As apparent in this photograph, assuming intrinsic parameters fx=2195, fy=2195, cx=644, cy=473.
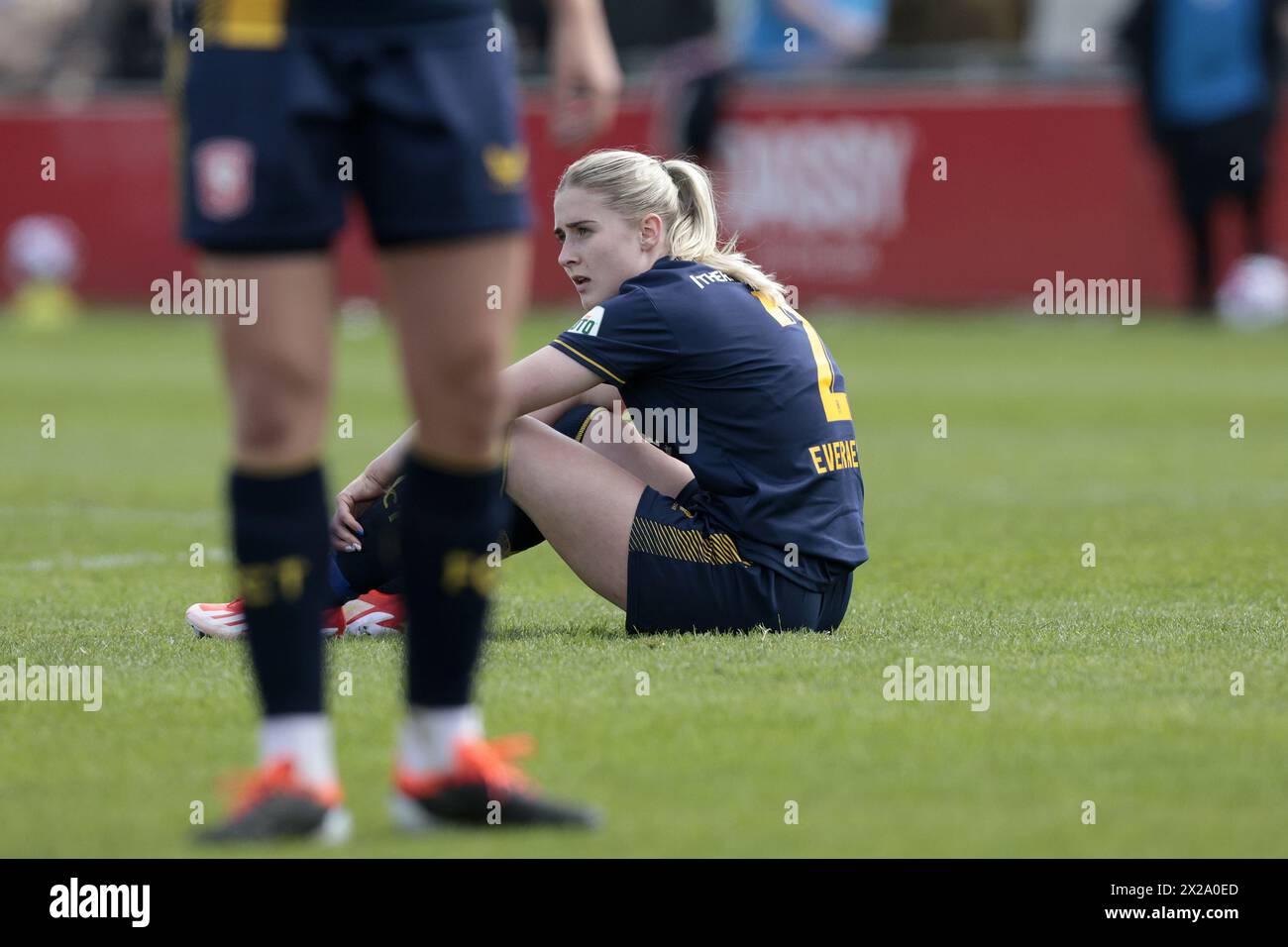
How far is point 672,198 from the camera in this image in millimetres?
5355

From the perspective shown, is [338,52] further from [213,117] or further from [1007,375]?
[1007,375]

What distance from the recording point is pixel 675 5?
732 inches

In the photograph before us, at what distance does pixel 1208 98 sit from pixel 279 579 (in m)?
15.5

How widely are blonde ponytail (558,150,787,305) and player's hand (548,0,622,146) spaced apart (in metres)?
1.61

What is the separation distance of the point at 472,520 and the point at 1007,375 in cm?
1099

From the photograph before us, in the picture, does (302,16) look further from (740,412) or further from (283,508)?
(740,412)

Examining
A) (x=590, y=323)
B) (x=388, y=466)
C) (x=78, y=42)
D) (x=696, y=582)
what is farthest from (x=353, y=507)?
(x=78, y=42)

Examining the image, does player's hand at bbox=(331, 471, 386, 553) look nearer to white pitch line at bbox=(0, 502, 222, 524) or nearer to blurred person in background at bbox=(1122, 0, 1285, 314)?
white pitch line at bbox=(0, 502, 222, 524)

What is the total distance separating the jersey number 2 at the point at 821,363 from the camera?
5293 millimetres

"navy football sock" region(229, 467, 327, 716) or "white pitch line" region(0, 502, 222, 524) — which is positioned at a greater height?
"navy football sock" region(229, 467, 327, 716)

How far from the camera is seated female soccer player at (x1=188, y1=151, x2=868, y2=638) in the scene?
5.14 meters

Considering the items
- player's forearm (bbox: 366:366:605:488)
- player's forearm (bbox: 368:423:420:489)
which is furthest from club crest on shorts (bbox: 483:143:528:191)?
player's forearm (bbox: 368:423:420:489)

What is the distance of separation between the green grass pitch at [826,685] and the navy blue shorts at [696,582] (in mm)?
89

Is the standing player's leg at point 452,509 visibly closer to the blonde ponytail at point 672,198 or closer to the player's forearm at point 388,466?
the player's forearm at point 388,466
